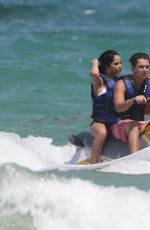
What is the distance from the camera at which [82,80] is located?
12.2 m

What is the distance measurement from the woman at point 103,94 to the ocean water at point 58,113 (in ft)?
1.16

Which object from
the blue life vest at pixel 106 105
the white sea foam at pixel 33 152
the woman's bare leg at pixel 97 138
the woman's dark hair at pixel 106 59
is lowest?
the white sea foam at pixel 33 152

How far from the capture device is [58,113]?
33.4ft

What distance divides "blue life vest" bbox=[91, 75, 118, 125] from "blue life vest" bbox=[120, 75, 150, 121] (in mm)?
133

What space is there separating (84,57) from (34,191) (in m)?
8.42

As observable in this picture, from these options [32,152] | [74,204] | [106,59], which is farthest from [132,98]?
[32,152]

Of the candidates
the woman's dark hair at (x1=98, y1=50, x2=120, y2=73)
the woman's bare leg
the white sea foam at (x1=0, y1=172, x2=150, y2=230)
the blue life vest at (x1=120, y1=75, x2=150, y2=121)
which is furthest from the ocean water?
the woman's dark hair at (x1=98, y1=50, x2=120, y2=73)

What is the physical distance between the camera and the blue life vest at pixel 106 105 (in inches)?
263

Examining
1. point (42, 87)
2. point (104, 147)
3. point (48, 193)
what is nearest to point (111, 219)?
point (48, 193)

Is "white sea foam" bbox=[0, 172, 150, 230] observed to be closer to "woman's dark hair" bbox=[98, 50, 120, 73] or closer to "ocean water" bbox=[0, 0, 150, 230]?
"ocean water" bbox=[0, 0, 150, 230]

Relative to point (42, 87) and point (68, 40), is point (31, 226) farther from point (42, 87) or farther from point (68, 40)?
point (68, 40)

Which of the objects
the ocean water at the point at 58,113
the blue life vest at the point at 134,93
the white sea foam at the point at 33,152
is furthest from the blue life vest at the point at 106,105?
the white sea foam at the point at 33,152

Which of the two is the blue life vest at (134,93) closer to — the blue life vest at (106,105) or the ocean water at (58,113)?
the blue life vest at (106,105)

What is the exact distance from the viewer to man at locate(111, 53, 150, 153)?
6.48m
